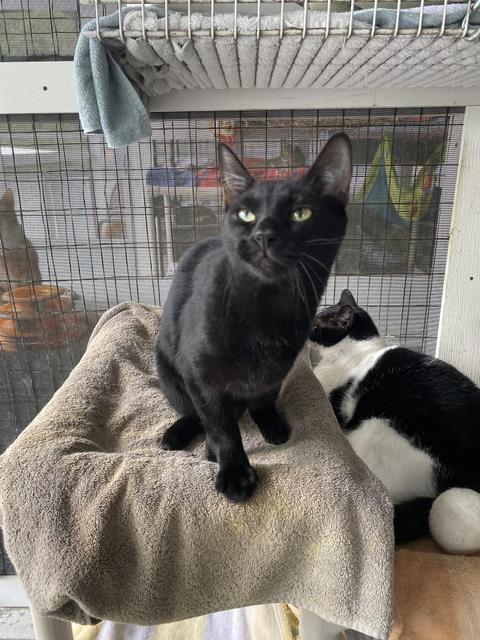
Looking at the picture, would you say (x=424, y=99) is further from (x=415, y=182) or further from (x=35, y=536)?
(x=35, y=536)

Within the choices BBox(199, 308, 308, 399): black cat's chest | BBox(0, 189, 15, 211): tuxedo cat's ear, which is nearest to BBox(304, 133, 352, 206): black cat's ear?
BBox(199, 308, 308, 399): black cat's chest

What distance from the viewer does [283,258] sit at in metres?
0.67

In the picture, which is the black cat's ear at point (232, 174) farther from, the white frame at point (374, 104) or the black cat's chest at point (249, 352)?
the white frame at point (374, 104)

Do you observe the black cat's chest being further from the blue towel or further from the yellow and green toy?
the yellow and green toy

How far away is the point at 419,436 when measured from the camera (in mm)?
1028

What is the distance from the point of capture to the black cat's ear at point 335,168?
2.36 feet

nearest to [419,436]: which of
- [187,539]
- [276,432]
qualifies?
[276,432]

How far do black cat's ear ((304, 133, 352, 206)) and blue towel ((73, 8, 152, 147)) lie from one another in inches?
15.3

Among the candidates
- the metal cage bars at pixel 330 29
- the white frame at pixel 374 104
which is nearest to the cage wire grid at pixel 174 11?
the metal cage bars at pixel 330 29

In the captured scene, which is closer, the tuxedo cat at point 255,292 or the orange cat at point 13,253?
the tuxedo cat at point 255,292

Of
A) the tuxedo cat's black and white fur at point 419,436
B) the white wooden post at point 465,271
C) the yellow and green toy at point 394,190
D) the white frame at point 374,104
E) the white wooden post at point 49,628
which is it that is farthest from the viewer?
the yellow and green toy at point 394,190

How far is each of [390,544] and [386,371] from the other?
1.87ft

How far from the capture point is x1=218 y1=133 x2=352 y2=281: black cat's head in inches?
26.7

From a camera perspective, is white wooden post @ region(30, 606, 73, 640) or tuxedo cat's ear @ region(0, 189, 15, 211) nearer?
white wooden post @ region(30, 606, 73, 640)
